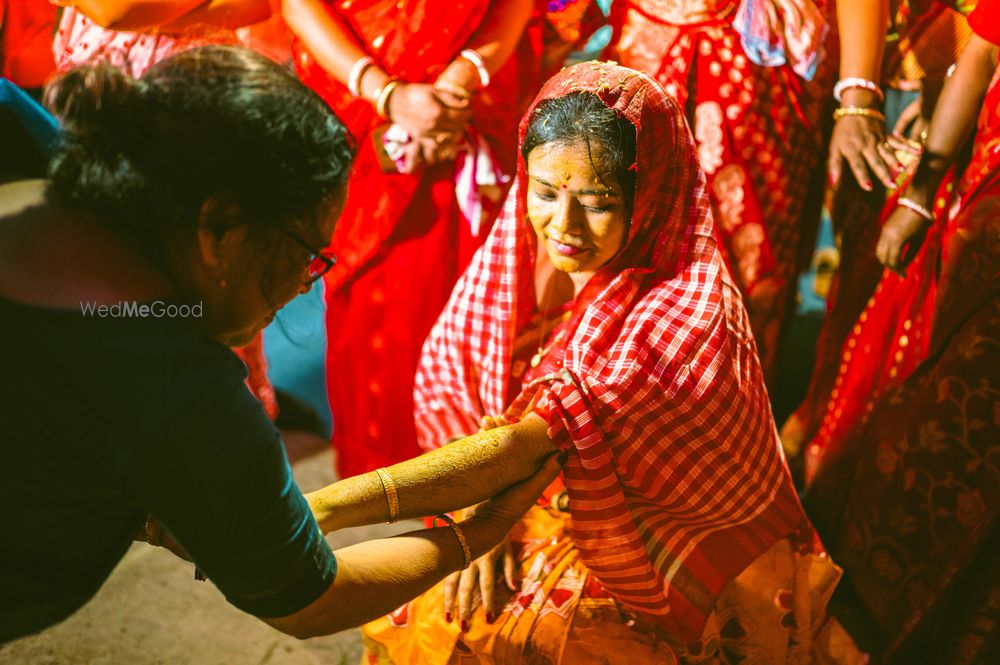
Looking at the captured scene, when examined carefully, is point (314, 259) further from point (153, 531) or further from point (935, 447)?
point (935, 447)

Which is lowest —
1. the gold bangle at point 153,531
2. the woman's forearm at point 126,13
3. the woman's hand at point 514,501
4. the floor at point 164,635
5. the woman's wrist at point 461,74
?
the floor at point 164,635

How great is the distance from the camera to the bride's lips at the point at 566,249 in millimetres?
1568

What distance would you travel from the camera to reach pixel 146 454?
0.92m

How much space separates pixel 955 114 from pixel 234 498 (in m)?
1.80

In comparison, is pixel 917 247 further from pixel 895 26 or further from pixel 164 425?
pixel 164 425

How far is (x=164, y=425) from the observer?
36.0 inches

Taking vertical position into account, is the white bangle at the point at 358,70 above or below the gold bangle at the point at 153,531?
above

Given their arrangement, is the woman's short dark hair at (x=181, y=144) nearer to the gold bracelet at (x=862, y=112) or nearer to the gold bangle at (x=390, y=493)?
the gold bangle at (x=390, y=493)

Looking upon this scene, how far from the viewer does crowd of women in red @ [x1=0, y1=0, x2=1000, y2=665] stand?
5.03 ft

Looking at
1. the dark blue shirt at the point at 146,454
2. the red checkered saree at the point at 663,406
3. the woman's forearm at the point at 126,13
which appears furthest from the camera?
the woman's forearm at the point at 126,13

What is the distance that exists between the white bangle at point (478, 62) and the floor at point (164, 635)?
58.6 inches

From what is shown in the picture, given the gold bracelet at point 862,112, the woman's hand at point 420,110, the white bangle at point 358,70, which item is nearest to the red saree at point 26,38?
the white bangle at point 358,70

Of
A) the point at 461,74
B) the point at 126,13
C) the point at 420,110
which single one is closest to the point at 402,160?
the point at 420,110

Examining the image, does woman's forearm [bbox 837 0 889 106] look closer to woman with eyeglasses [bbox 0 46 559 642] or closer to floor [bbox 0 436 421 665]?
woman with eyeglasses [bbox 0 46 559 642]
